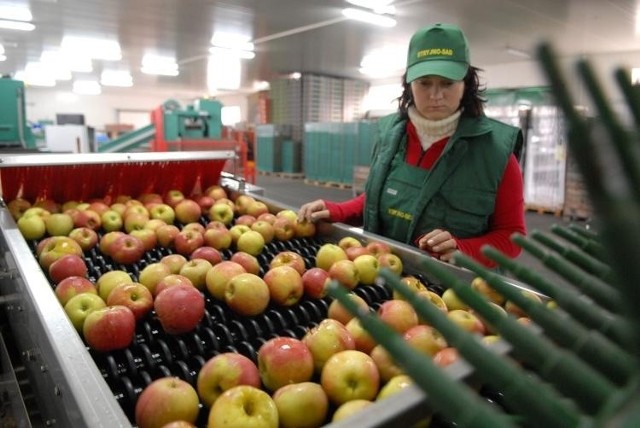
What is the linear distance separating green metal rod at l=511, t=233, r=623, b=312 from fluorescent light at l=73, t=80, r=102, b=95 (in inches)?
851

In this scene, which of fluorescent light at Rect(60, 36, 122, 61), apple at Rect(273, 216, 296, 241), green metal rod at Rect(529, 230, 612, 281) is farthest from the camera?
fluorescent light at Rect(60, 36, 122, 61)

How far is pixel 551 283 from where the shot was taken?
523 millimetres

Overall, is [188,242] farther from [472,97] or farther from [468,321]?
[472,97]

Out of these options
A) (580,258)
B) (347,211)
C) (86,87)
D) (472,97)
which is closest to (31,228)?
(347,211)

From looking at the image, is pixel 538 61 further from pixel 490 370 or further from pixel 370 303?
pixel 370 303

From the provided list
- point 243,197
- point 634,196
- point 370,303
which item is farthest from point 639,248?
point 243,197

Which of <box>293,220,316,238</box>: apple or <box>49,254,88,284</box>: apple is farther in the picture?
<box>293,220,316,238</box>: apple

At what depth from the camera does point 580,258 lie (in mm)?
623

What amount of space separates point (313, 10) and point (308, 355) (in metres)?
7.99

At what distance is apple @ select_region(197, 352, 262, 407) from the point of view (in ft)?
3.15

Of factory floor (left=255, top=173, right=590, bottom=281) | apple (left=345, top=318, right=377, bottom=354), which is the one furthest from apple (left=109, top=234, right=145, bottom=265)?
factory floor (left=255, top=173, right=590, bottom=281)

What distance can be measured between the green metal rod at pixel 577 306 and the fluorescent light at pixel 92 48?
1182 cm

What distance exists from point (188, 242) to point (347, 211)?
0.76 metres

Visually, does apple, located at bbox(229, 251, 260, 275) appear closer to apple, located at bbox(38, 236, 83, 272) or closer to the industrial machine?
apple, located at bbox(38, 236, 83, 272)
